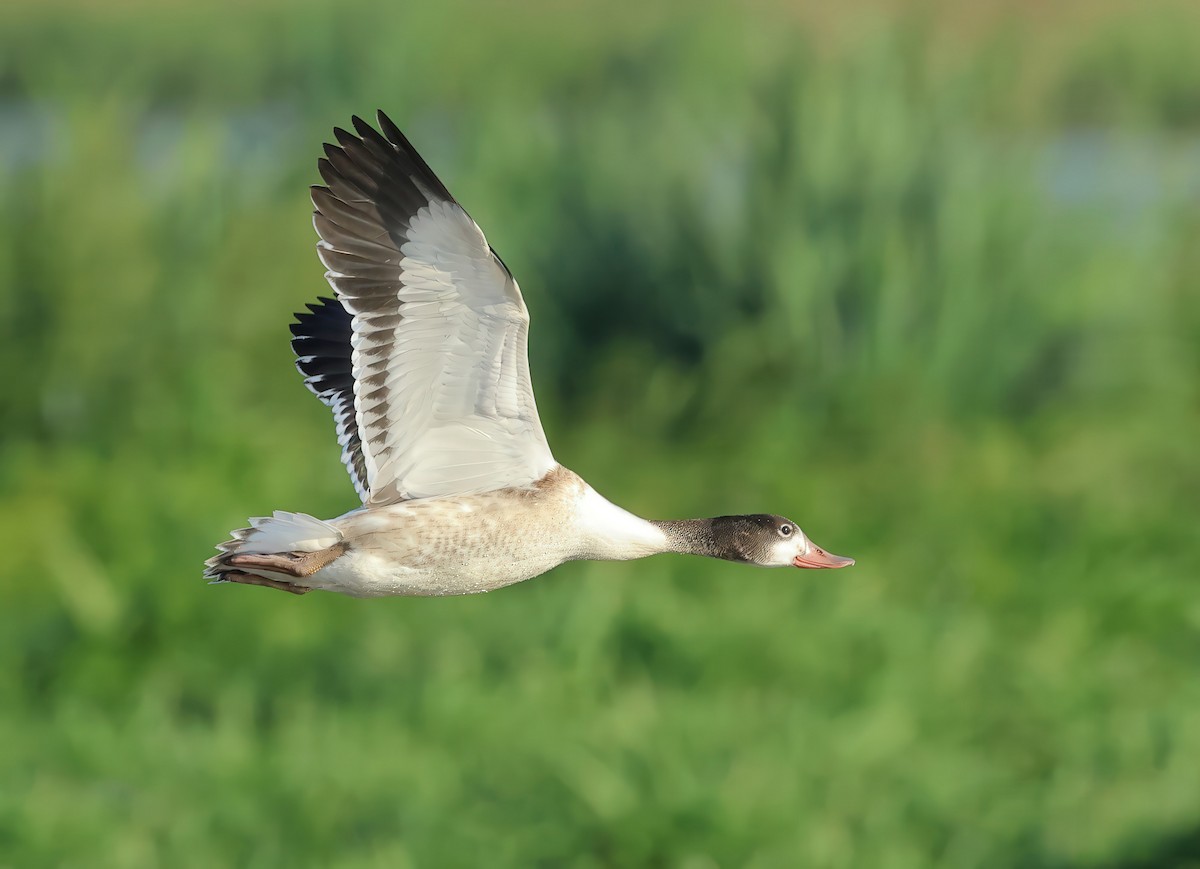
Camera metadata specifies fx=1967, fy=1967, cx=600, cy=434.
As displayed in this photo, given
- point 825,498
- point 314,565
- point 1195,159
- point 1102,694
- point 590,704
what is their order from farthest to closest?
1. point 1195,159
2. point 825,498
3. point 1102,694
4. point 590,704
5. point 314,565

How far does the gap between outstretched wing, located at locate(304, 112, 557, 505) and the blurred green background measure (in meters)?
4.43

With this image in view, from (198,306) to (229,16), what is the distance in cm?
1049

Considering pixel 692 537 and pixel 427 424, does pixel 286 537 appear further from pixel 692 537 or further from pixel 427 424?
pixel 692 537

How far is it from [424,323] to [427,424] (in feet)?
0.96

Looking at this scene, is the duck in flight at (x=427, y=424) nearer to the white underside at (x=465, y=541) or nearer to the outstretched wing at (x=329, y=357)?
the white underside at (x=465, y=541)

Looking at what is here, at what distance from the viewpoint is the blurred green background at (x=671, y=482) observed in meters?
9.80

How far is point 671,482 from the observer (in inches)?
491

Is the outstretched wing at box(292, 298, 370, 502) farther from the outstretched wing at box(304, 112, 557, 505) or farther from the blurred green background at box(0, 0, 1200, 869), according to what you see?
the blurred green background at box(0, 0, 1200, 869)

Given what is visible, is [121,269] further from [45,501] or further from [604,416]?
[604,416]

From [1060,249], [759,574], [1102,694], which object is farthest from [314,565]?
[1060,249]

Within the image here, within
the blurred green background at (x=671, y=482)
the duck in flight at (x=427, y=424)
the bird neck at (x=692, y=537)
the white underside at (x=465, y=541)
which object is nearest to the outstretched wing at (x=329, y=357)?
the duck in flight at (x=427, y=424)

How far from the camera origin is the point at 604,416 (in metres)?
12.8

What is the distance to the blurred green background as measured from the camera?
9805 mm

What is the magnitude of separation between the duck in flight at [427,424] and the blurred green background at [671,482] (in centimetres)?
441
